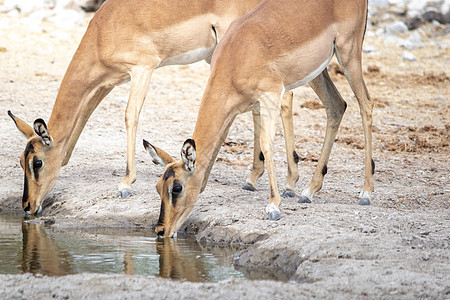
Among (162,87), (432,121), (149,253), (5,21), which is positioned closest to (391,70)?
(432,121)

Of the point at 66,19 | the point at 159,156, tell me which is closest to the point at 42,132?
the point at 159,156

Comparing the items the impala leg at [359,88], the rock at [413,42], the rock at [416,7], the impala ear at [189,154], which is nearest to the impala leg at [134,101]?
the impala ear at [189,154]

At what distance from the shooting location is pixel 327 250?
549cm

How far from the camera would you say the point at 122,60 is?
8148 millimetres

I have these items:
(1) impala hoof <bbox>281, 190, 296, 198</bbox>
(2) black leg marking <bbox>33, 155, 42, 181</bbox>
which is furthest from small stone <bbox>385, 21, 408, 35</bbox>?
(2) black leg marking <bbox>33, 155, 42, 181</bbox>

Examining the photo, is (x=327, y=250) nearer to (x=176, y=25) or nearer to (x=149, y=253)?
(x=149, y=253)

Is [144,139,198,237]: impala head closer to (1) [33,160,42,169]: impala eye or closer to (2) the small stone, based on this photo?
(1) [33,160,42,169]: impala eye

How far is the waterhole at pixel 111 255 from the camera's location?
5488mm

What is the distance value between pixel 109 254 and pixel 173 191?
0.83m

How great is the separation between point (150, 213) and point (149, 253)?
3.87 ft

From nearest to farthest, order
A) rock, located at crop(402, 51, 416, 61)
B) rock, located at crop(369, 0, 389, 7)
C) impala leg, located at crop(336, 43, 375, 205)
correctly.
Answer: impala leg, located at crop(336, 43, 375, 205) → rock, located at crop(402, 51, 416, 61) → rock, located at crop(369, 0, 389, 7)

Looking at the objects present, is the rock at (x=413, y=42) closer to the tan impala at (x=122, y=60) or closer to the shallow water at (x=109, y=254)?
the tan impala at (x=122, y=60)

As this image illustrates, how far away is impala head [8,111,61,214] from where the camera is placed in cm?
749

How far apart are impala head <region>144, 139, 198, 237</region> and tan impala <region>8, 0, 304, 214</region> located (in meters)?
1.49
